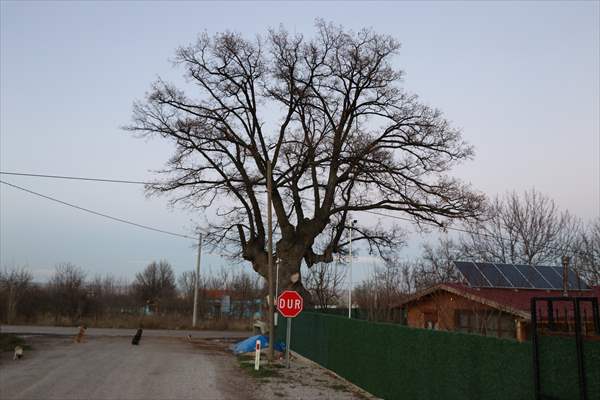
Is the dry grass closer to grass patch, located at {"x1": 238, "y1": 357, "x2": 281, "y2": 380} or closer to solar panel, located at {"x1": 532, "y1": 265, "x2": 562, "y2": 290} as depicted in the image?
grass patch, located at {"x1": 238, "y1": 357, "x2": 281, "y2": 380}

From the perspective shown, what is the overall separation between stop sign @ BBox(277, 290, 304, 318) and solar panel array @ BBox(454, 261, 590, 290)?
791 centimetres

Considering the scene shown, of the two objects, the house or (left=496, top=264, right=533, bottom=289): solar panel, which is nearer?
the house

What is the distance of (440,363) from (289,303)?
9076mm

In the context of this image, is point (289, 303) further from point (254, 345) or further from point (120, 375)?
point (120, 375)

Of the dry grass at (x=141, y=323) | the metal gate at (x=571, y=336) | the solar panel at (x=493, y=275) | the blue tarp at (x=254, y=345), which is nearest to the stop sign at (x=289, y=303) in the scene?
the blue tarp at (x=254, y=345)

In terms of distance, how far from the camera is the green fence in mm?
7043

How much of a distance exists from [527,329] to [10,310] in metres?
45.2

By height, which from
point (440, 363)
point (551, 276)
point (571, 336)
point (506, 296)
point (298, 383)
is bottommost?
point (298, 383)

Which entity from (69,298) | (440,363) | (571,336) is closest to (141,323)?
(69,298)

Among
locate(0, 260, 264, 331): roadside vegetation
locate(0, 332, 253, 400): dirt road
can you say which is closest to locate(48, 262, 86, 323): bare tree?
locate(0, 260, 264, 331): roadside vegetation

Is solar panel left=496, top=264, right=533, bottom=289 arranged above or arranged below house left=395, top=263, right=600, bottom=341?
above

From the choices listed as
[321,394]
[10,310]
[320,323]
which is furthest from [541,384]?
[10,310]

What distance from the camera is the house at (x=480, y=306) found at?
17.0 metres

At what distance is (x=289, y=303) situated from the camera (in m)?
18.2
